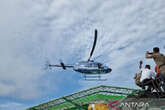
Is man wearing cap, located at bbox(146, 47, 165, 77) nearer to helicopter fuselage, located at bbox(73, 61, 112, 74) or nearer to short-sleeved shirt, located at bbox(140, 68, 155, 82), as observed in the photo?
short-sleeved shirt, located at bbox(140, 68, 155, 82)

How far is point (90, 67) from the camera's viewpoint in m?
22.8

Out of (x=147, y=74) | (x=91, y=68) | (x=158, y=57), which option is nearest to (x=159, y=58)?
(x=158, y=57)

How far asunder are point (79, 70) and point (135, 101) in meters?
19.3

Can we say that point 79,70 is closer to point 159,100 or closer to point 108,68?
point 108,68

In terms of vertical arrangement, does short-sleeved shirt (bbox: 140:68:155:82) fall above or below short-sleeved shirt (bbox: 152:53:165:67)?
below

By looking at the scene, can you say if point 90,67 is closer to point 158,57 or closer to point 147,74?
point 147,74

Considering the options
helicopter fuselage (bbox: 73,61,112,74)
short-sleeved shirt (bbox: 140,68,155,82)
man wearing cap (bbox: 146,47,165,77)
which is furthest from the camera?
helicopter fuselage (bbox: 73,61,112,74)

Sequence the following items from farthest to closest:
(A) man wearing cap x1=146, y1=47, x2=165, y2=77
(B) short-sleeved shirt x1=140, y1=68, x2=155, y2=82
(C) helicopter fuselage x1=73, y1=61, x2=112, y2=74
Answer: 1. (C) helicopter fuselage x1=73, y1=61, x2=112, y2=74
2. (B) short-sleeved shirt x1=140, y1=68, x2=155, y2=82
3. (A) man wearing cap x1=146, y1=47, x2=165, y2=77

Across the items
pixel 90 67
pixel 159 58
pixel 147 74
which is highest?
pixel 90 67

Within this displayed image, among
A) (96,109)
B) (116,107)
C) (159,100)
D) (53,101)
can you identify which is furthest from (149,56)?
(53,101)

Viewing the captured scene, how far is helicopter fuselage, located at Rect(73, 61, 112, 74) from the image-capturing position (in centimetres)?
2277

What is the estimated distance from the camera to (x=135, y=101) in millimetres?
3812

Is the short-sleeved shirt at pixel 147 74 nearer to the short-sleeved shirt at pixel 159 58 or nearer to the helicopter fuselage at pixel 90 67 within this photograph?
the short-sleeved shirt at pixel 159 58

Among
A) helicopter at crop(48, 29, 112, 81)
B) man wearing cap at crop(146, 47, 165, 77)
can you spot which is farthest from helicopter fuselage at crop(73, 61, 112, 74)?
man wearing cap at crop(146, 47, 165, 77)
